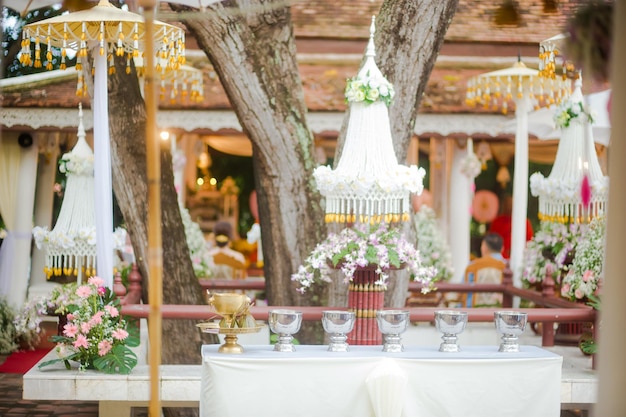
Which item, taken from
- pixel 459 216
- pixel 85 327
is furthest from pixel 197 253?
pixel 459 216

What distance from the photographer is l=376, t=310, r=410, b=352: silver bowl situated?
5582mm

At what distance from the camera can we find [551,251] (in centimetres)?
870

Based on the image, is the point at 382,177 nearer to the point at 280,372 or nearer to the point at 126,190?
the point at 280,372

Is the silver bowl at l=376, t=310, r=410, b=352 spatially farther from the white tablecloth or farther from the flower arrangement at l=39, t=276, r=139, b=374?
the flower arrangement at l=39, t=276, r=139, b=374

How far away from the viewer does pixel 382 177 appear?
6.11 meters

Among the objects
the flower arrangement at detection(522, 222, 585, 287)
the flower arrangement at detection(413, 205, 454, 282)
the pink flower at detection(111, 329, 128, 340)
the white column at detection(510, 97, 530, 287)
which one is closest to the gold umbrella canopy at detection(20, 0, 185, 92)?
the pink flower at detection(111, 329, 128, 340)

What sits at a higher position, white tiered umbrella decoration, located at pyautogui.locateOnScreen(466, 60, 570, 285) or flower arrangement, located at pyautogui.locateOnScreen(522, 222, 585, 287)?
white tiered umbrella decoration, located at pyautogui.locateOnScreen(466, 60, 570, 285)

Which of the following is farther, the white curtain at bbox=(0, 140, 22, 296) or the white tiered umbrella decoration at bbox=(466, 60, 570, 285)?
the white curtain at bbox=(0, 140, 22, 296)

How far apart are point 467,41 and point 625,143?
1111 centimetres

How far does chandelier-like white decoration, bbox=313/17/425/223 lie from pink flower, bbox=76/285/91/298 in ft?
5.27

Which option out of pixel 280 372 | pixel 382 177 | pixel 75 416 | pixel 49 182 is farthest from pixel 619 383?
pixel 49 182

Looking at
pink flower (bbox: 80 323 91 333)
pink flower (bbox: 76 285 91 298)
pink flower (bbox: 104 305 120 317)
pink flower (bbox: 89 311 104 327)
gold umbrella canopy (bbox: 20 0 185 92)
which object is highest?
gold umbrella canopy (bbox: 20 0 185 92)

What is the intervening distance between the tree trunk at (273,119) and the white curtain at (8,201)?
4.46 metres

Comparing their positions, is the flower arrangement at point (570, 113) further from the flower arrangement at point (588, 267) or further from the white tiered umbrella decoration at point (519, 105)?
the flower arrangement at point (588, 267)
